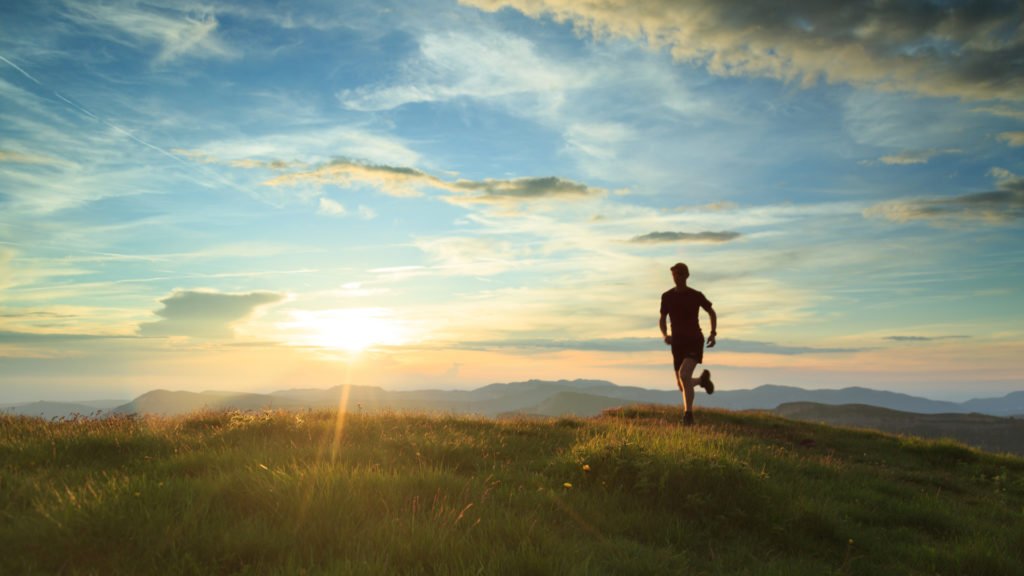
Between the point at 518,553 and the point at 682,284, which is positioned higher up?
the point at 682,284

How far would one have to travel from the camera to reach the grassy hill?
14.6 ft

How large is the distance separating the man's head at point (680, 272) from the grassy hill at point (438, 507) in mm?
4785

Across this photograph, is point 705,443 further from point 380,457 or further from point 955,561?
point 380,457

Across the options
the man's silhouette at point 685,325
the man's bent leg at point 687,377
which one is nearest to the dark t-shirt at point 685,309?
the man's silhouette at point 685,325

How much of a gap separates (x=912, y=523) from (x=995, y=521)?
1715 mm

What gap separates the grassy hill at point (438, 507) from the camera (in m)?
4.45

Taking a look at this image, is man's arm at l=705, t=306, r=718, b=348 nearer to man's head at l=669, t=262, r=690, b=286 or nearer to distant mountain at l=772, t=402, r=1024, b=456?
man's head at l=669, t=262, r=690, b=286

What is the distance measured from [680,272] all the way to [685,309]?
88cm

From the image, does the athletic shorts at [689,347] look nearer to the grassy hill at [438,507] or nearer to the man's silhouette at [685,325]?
the man's silhouette at [685,325]

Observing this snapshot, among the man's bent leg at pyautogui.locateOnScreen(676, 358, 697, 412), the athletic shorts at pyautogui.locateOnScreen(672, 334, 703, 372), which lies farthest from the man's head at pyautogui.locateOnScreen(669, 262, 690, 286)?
the man's bent leg at pyautogui.locateOnScreen(676, 358, 697, 412)

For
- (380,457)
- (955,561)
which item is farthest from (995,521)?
(380,457)

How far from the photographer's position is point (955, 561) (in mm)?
6340

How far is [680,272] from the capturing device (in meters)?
14.6

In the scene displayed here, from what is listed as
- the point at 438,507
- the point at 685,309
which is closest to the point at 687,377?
the point at 685,309
